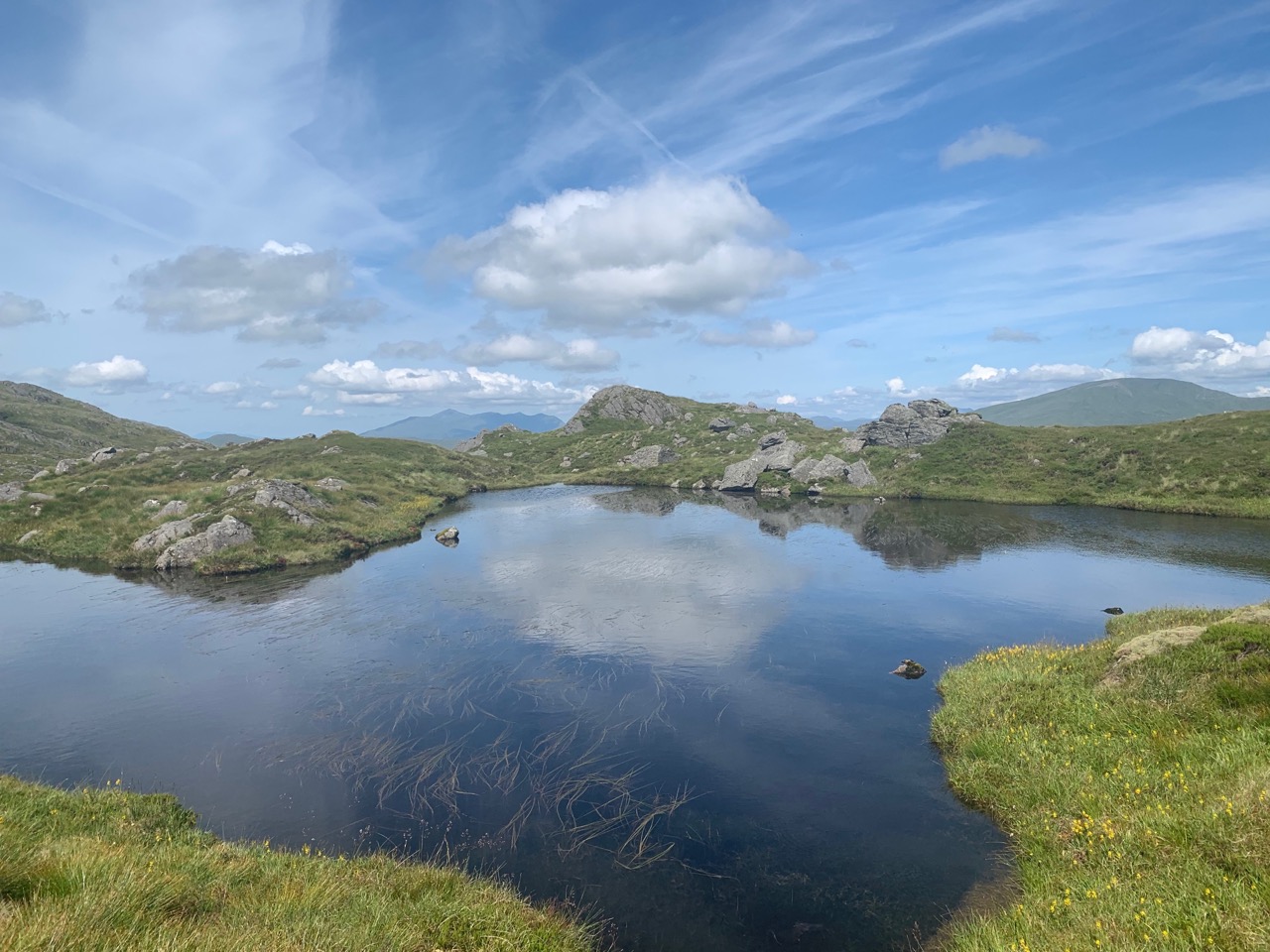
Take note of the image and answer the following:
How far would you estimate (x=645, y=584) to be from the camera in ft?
168

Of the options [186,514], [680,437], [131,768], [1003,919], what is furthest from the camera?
[680,437]

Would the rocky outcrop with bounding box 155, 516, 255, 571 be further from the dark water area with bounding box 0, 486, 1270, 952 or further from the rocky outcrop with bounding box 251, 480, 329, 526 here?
the rocky outcrop with bounding box 251, 480, 329, 526

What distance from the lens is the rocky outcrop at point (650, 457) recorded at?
149125 millimetres

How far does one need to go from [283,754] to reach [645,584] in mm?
30497

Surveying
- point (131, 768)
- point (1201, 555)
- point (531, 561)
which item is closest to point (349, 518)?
point (531, 561)

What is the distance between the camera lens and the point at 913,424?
127938mm

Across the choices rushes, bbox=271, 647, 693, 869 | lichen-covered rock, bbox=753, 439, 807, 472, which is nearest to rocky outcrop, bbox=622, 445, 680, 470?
lichen-covered rock, bbox=753, 439, 807, 472

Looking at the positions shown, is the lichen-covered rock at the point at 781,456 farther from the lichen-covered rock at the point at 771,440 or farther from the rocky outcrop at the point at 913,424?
the rocky outcrop at the point at 913,424

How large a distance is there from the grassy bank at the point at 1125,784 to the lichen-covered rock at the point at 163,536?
69.3 meters

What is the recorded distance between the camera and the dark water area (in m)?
18.3

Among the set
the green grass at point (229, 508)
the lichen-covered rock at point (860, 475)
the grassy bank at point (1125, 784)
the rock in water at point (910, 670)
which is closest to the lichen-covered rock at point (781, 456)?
the lichen-covered rock at point (860, 475)

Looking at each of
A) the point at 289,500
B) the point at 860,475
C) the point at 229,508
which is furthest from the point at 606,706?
A: the point at 860,475

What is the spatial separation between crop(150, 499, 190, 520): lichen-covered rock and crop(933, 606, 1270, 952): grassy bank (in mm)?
77800

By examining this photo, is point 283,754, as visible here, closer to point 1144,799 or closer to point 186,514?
point 1144,799
